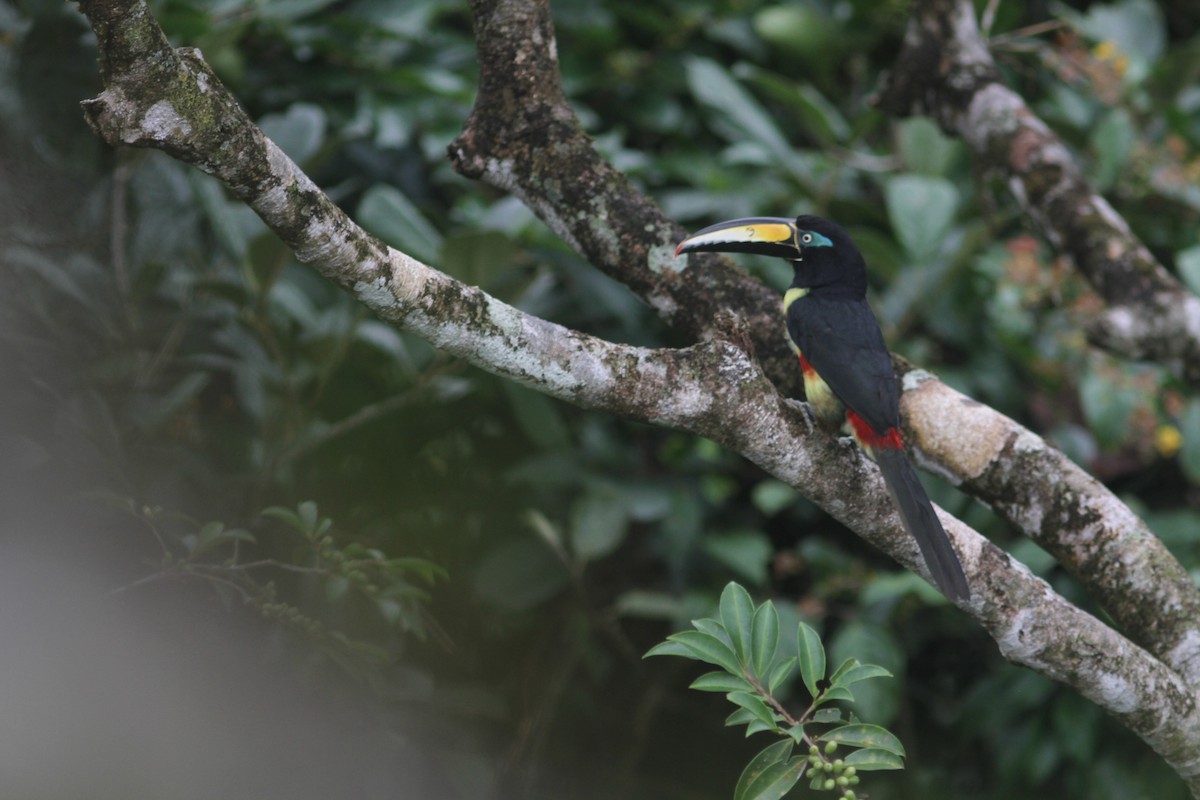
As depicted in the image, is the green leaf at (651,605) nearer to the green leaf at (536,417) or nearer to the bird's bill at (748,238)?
the green leaf at (536,417)

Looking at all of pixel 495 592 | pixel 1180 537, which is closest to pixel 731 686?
pixel 495 592

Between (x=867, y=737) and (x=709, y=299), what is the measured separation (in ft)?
2.92

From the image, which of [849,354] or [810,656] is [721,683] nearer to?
[810,656]

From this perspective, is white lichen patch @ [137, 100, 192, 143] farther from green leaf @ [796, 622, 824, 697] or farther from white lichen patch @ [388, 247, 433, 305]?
green leaf @ [796, 622, 824, 697]

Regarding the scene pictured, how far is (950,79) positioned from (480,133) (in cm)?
141

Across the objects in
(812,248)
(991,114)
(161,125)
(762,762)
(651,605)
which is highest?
(161,125)

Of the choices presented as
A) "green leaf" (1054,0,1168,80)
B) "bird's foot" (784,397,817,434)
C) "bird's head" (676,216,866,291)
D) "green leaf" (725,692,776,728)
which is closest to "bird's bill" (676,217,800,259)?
"bird's head" (676,216,866,291)

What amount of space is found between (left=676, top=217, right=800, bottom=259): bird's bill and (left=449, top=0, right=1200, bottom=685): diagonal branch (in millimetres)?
60

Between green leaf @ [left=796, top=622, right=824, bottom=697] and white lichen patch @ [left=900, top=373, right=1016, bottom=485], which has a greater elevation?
white lichen patch @ [left=900, top=373, right=1016, bottom=485]

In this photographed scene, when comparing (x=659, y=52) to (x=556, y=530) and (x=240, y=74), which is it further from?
(x=556, y=530)

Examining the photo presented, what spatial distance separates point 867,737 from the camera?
60.4 inches

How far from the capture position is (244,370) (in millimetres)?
2916

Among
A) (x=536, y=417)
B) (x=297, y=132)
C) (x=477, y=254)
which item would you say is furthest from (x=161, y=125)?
(x=536, y=417)

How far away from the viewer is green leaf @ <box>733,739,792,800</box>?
151cm
